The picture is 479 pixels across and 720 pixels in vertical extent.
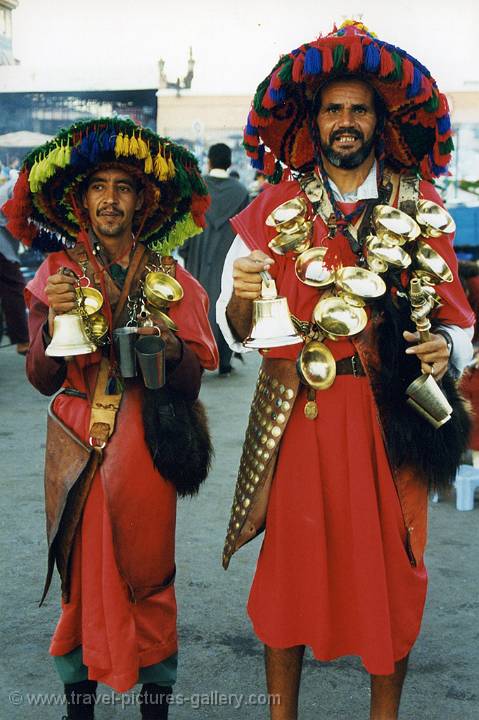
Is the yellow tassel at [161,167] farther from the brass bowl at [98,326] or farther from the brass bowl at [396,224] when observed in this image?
the brass bowl at [396,224]

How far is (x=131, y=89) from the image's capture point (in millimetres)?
8664

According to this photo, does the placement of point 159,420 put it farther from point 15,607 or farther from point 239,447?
point 239,447

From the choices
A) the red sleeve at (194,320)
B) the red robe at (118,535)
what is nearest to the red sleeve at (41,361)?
the red robe at (118,535)

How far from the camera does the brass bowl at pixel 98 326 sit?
9.30ft

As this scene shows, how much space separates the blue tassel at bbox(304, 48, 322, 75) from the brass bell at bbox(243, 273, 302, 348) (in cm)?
65

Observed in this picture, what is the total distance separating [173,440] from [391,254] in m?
0.85

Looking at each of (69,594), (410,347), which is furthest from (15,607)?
(410,347)

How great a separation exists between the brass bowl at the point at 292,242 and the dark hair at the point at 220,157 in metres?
6.06

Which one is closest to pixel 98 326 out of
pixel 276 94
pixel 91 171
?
pixel 91 171

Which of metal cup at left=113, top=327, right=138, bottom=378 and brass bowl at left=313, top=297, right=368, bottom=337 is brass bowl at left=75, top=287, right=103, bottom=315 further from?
brass bowl at left=313, top=297, right=368, bottom=337

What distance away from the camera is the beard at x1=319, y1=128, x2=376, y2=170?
2.78m

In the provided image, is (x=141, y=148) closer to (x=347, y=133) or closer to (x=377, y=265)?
(x=347, y=133)

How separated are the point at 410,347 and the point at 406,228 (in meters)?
0.35

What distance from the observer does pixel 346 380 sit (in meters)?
2.76
